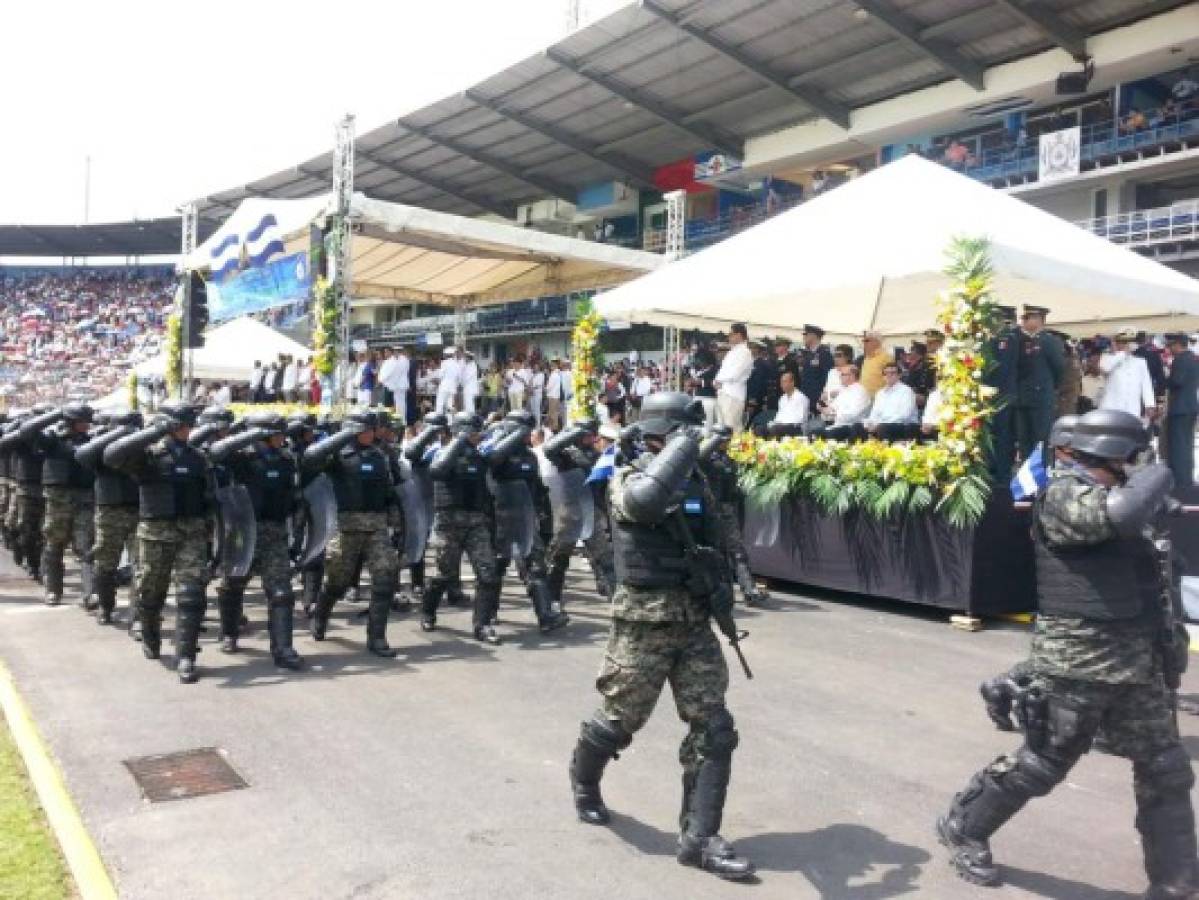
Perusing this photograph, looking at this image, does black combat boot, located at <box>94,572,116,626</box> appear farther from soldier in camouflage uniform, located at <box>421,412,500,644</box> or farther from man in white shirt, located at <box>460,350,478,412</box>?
man in white shirt, located at <box>460,350,478,412</box>

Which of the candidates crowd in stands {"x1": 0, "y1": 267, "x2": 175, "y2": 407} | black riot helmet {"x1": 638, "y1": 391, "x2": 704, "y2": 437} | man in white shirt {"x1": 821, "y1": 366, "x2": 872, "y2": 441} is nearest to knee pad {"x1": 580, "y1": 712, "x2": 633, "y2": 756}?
black riot helmet {"x1": 638, "y1": 391, "x2": 704, "y2": 437}

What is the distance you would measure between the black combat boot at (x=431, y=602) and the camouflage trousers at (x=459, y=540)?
3.3 inches

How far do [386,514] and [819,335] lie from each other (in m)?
6.72

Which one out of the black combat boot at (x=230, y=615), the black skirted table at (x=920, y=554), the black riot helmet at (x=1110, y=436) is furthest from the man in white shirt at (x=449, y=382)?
the black riot helmet at (x=1110, y=436)

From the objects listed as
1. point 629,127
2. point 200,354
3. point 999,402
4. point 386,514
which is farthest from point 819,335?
point 629,127

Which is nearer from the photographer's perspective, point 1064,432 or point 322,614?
point 1064,432

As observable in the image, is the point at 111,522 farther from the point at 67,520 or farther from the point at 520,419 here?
the point at 520,419

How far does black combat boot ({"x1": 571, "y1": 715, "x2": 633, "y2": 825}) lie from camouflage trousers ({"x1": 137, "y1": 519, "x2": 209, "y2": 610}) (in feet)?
13.2

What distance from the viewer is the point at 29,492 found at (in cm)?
1088

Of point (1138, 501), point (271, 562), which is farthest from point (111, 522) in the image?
point (1138, 501)

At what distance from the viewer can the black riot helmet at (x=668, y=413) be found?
14.4 feet

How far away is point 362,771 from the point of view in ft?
17.4

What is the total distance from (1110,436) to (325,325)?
1228 cm

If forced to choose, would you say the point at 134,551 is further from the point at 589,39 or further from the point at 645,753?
the point at 589,39
